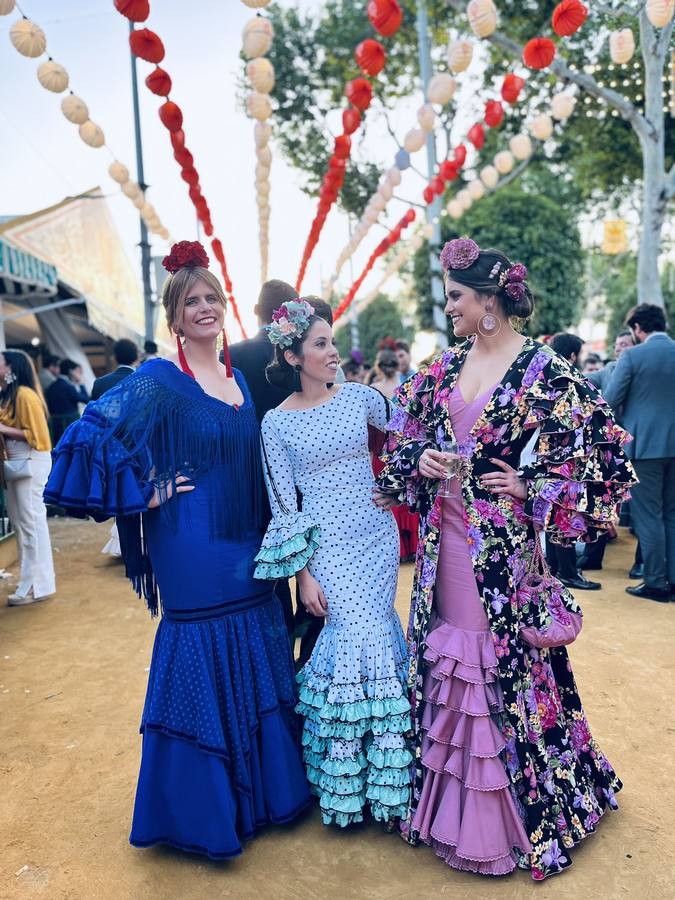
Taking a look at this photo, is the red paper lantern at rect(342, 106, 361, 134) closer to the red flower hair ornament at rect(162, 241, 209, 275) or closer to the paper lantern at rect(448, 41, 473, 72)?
the paper lantern at rect(448, 41, 473, 72)

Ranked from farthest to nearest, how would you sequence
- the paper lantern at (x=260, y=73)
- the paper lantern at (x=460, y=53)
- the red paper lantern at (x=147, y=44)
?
the paper lantern at (x=460, y=53) < the paper lantern at (x=260, y=73) < the red paper lantern at (x=147, y=44)

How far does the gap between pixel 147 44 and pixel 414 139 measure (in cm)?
432

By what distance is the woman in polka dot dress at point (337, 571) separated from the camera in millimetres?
2574

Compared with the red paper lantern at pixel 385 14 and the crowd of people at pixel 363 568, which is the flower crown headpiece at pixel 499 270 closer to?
the crowd of people at pixel 363 568

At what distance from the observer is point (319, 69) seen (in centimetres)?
1659

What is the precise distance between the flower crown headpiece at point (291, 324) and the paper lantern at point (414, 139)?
6.86m

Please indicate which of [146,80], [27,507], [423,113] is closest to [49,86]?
[146,80]

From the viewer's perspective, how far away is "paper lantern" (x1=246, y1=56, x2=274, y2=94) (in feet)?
22.0

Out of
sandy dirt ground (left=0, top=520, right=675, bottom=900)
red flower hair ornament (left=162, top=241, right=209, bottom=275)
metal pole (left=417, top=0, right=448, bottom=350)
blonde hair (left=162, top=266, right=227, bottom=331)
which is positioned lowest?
sandy dirt ground (left=0, top=520, right=675, bottom=900)

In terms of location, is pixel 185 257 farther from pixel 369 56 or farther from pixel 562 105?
Answer: pixel 562 105

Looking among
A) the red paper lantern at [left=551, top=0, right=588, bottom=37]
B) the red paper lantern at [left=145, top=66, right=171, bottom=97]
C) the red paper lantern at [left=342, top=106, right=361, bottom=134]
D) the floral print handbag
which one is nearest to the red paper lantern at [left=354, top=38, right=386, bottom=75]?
the red paper lantern at [left=342, top=106, right=361, bottom=134]

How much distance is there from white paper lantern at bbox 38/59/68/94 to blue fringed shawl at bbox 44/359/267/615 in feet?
14.9

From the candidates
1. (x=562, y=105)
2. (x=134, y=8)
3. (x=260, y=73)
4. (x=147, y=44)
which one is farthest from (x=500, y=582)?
(x=562, y=105)

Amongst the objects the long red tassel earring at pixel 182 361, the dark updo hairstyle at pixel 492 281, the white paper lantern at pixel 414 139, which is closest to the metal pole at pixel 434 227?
the white paper lantern at pixel 414 139
